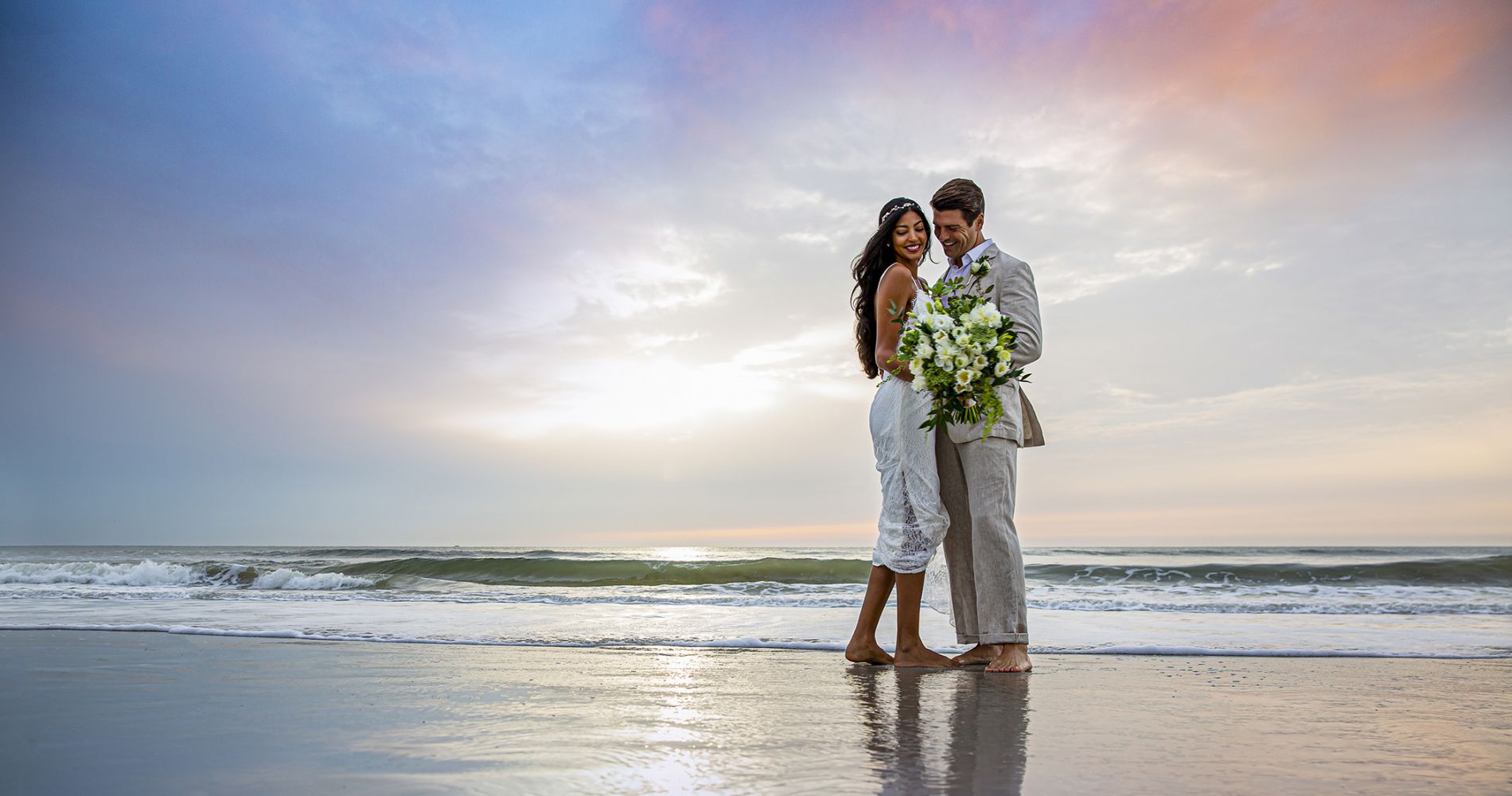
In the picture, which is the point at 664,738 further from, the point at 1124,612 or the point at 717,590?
the point at 717,590

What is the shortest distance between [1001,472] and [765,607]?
4.32 meters

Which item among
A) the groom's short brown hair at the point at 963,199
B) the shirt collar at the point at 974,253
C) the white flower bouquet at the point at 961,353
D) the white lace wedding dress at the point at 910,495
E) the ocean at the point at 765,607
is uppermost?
the groom's short brown hair at the point at 963,199

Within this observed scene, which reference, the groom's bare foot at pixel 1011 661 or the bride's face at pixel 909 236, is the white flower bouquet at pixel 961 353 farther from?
the groom's bare foot at pixel 1011 661

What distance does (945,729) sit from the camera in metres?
2.25

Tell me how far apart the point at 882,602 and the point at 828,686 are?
111cm

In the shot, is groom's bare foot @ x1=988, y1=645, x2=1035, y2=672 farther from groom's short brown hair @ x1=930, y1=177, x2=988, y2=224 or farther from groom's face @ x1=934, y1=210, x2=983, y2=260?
groom's short brown hair @ x1=930, y1=177, x2=988, y2=224

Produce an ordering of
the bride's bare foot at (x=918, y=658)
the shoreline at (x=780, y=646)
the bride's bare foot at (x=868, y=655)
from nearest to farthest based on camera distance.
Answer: the bride's bare foot at (x=918, y=658) → the bride's bare foot at (x=868, y=655) → the shoreline at (x=780, y=646)

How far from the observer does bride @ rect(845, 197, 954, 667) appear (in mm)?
4008

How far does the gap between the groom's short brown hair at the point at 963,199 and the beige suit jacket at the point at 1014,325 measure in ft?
0.60

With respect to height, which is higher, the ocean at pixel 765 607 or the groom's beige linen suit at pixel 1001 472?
the groom's beige linen suit at pixel 1001 472

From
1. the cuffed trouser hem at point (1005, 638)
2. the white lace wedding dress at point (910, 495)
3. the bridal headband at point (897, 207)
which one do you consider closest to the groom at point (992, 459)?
the cuffed trouser hem at point (1005, 638)

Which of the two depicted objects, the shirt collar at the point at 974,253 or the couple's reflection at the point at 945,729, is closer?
the couple's reflection at the point at 945,729

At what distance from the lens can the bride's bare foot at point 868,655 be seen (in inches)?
160

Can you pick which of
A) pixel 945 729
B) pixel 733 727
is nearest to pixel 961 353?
pixel 945 729
